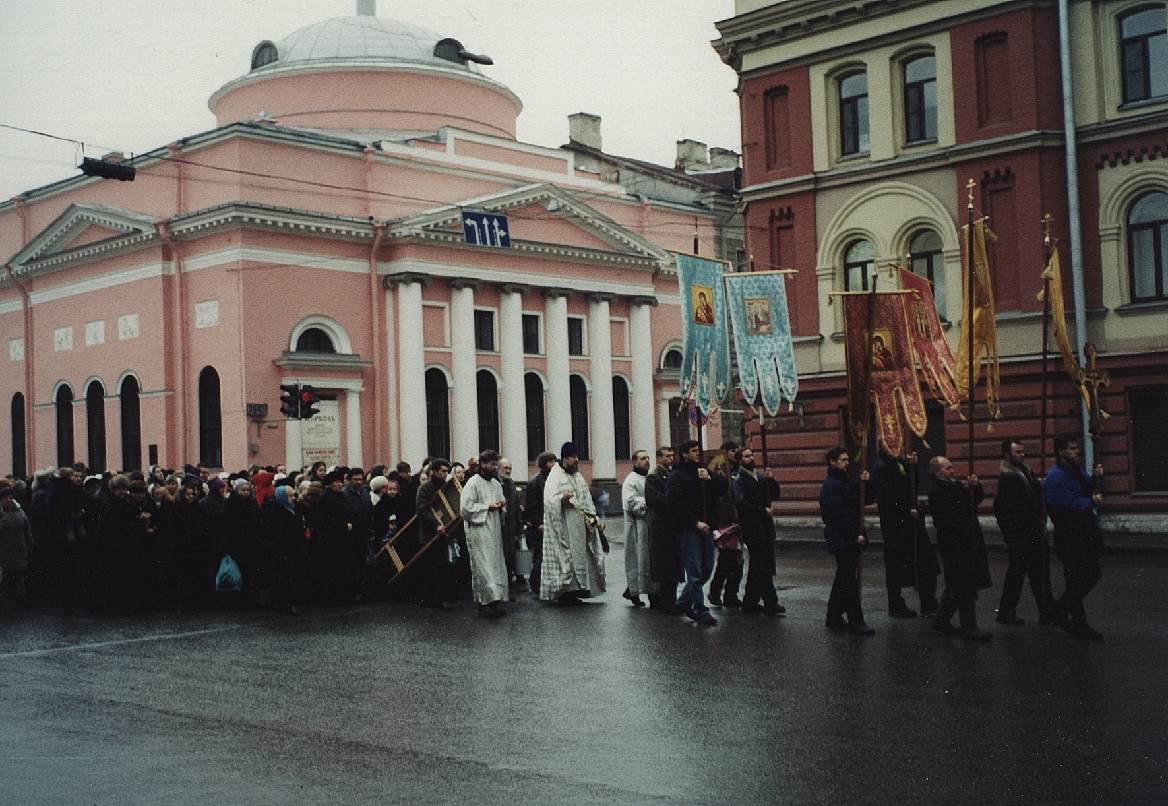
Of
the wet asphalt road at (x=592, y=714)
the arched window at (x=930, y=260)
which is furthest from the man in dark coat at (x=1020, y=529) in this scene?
the arched window at (x=930, y=260)

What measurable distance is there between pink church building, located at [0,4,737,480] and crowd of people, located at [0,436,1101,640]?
66.3 feet

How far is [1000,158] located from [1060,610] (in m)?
15.6

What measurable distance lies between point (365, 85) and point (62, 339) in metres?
12.9

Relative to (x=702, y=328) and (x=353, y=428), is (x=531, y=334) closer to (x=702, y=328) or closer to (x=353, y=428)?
(x=353, y=428)

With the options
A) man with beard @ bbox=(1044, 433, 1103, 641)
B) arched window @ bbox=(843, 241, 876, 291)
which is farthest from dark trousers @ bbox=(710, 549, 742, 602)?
arched window @ bbox=(843, 241, 876, 291)

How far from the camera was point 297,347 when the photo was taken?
40188mm

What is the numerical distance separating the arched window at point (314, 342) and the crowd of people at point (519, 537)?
20.8 m

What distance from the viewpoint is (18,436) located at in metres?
46.8

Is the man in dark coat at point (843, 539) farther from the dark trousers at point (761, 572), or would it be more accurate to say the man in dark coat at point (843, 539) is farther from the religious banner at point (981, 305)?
the religious banner at point (981, 305)

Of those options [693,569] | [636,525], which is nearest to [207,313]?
[636,525]

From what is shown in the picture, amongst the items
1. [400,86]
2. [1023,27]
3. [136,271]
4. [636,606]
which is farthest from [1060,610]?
[400,86]

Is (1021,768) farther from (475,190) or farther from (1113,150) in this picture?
(475,190)

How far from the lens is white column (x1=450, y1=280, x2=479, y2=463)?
1703 inches

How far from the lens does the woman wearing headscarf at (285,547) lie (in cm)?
1609
